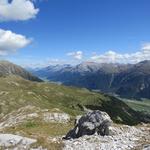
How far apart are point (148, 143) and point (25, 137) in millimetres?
13588

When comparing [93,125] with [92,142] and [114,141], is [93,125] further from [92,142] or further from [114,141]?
[114,141]

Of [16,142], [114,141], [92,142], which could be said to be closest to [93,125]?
[92,142]

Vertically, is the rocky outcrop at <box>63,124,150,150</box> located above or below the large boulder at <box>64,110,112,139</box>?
below

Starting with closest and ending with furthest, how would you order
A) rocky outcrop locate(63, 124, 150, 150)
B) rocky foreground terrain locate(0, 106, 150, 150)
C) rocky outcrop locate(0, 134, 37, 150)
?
rocky outcrop locate(63, 124, 150, 150), rocky foreground terrain locate(0, 106, 150, 150), rocky outcrop locate(0, 134, 37, 150)

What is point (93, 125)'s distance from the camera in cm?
3909

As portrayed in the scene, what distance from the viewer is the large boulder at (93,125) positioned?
37969 millimetres

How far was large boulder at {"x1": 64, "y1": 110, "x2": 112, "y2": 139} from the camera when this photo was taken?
125ft

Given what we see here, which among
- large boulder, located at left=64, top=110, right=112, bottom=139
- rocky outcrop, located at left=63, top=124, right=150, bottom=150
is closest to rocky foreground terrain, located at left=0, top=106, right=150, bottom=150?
rocky outcrop, located at left=63, top=124, right=150, bottom=150

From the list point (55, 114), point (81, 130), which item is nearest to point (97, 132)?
point (81, 130)

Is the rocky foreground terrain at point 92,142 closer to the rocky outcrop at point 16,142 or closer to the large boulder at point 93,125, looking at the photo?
the rocky outcrop at point 16,142

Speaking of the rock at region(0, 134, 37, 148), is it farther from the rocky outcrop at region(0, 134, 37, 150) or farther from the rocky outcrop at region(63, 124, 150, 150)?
the rocky outcrop at region(63, 124, 150, 150)

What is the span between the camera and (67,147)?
3403 centimetres

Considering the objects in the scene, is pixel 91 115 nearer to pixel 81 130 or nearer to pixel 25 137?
pixel 81 130

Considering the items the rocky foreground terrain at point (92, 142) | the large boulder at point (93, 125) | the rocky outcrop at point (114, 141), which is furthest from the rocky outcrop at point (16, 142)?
the large boulder at point (93, 125)
